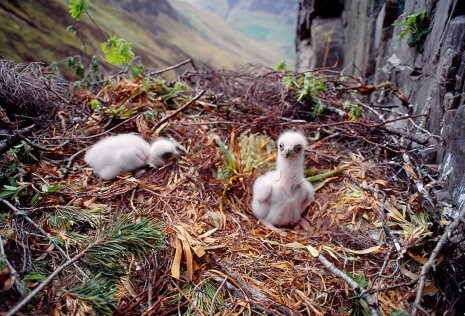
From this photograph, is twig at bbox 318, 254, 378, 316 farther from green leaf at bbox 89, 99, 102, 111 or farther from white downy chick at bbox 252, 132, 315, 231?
green leaf at bbox 89, 99, 102, 111

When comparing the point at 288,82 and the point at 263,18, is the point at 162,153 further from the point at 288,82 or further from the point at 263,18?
the point at 263,18

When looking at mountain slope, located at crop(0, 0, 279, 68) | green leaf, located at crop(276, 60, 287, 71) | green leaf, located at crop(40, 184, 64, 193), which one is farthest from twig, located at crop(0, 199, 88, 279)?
green leaf, located at crop(276, 60, 287, 71)

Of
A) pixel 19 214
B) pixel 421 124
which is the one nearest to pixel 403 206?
pixel 421 124

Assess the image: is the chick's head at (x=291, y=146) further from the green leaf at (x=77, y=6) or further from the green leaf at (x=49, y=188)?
the green leaf at (x=77, y=6)

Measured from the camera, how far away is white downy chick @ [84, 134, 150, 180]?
7.17ft

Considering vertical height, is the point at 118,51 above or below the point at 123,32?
above

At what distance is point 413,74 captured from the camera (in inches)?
108

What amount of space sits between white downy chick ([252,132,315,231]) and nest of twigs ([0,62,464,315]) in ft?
0.34

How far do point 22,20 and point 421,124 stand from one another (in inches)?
232

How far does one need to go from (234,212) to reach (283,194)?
0.34 m

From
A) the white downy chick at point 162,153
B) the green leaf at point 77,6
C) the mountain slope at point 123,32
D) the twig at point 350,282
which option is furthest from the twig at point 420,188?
the mountain slope at point 123,32

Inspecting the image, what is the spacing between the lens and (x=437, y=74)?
2264 millimetres

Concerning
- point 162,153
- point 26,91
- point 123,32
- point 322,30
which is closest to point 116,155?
point 162,153

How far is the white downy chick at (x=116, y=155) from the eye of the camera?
219 centimetres
